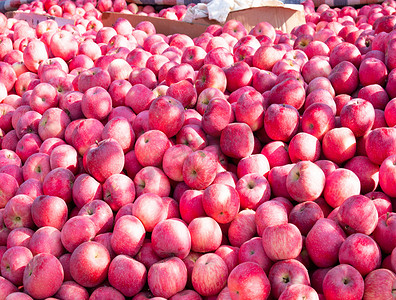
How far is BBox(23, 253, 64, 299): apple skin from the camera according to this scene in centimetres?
171

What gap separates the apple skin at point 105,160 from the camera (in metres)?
2.13

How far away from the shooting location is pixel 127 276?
5.68 ft

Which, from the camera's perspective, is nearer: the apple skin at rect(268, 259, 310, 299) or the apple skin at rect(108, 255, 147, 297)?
the apple skin at rect(268, 259, 310, 299)

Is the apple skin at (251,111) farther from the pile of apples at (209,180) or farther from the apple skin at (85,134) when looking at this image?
the apple skin at (85,134)

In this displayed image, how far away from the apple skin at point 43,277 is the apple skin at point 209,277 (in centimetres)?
59

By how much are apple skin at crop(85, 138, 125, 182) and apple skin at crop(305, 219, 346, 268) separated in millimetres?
1037

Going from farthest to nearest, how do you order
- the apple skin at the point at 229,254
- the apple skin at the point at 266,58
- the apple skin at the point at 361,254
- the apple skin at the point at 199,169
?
the apple skin at the point at 266,58
the apple skin at the point at 199,169
the apple skin at the point at 229,254
the apple skin at the point at 361,254

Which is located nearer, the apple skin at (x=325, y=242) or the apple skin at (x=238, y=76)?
the apple skin at (x=325, y=242)

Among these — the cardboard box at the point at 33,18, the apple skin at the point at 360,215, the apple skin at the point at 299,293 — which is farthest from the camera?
the cardboard box at the point at 33,18

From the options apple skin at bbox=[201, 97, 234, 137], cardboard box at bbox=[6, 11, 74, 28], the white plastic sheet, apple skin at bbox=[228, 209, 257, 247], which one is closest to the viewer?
apple skin at bbox=[228, 209, 257, 247]

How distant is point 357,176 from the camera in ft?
6.67

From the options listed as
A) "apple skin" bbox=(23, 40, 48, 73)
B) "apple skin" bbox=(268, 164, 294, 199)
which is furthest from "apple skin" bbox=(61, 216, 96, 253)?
"apple skin" bbox=(23, 40, 48, 73)

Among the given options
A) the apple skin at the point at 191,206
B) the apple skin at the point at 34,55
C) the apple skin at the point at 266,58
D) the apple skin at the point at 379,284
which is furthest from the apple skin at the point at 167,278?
the apple skin at the point at 34,55

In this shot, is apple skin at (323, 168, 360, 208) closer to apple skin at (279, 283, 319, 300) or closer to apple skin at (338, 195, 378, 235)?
apple skin at (338, 195, 378, 235)
